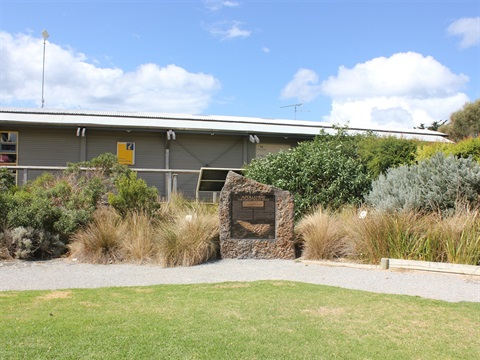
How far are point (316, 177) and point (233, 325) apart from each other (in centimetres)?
813

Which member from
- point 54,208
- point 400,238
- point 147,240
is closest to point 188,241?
point 147,240

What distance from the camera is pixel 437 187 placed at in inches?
403

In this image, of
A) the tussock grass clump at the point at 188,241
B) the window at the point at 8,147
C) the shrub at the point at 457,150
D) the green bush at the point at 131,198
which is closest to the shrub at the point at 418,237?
the shrub at the point at 457,150

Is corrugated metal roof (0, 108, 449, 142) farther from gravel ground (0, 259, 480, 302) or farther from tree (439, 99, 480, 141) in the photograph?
tree (439, 99, 480, 141)

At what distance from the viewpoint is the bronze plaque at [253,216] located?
10266mm

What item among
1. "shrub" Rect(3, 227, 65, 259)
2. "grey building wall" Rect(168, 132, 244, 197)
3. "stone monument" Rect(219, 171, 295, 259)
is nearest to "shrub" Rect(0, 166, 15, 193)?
"shrub" Rect(3, 227, 65, 259)

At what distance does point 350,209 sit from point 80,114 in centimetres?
1402

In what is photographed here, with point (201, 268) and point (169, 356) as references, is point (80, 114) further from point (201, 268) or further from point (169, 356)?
point (169, 356)

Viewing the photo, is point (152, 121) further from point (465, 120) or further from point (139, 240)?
point (465, 120)

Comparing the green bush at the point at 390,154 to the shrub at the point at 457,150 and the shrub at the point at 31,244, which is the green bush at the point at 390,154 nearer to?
the shrub at the point at 457,150

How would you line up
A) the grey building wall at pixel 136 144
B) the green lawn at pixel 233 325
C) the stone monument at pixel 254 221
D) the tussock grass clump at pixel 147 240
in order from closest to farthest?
the green lawn at pixel 233 325 → the tussock grass clump at pixel 147 240 → the stone monument at pixel 254 221 → the grey building wall at pixel 136 144

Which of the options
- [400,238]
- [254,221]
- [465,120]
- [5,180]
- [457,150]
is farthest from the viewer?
[465,120]

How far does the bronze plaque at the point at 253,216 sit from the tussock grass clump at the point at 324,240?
0.84 metres

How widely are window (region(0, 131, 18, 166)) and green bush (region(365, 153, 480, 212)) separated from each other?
1491cm
